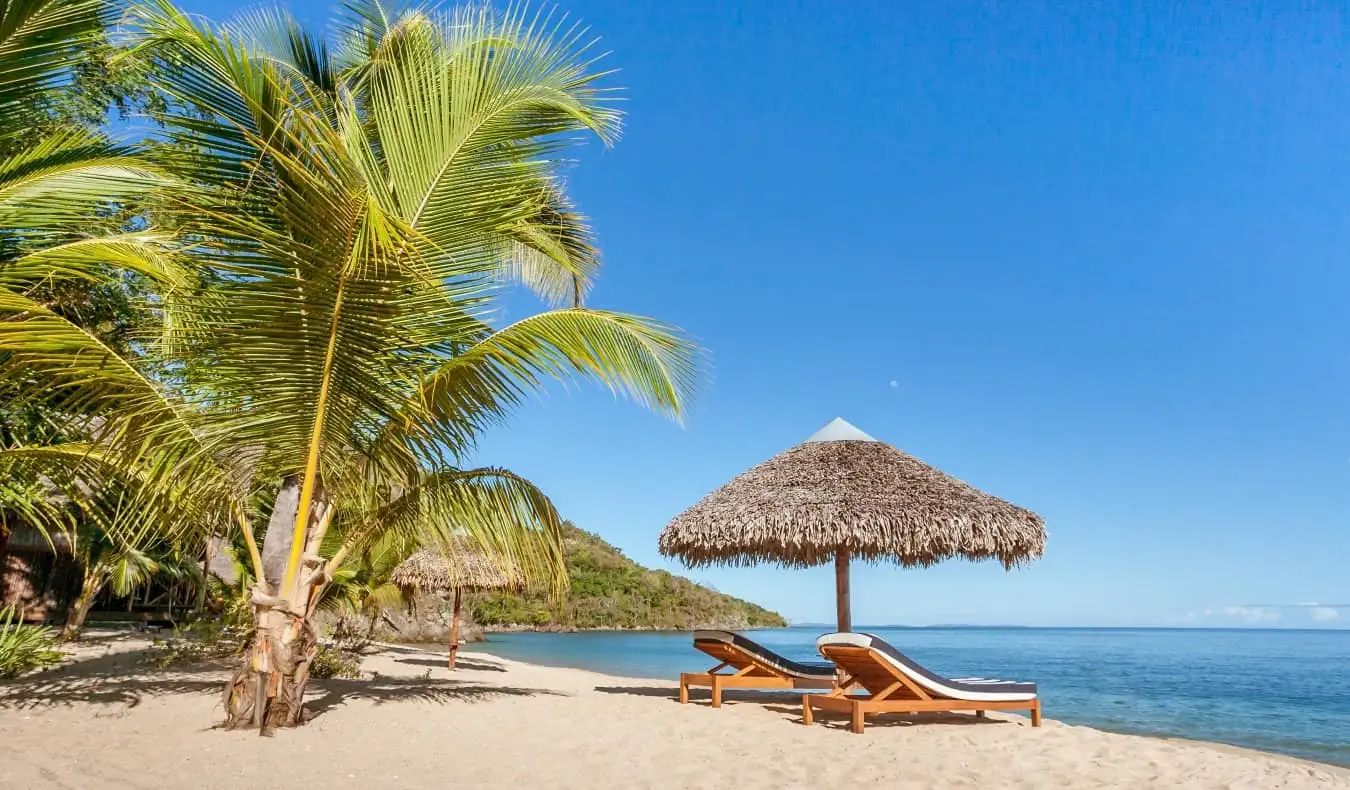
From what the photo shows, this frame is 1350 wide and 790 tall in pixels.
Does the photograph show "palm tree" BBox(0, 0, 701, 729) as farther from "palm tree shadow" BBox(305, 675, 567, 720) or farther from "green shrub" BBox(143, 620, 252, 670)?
"green shrub" BBox(143, 620, 252, 670)

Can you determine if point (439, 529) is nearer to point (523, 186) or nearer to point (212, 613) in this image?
point (523, 186)

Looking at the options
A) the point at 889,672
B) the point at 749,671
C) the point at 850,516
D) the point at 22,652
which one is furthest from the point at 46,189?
the point at 749,671

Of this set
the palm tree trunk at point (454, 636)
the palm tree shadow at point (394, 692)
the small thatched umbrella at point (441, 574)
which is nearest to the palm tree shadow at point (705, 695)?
the palm tree shadow at point (394, 692)

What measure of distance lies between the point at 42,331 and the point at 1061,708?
1455 centimetres

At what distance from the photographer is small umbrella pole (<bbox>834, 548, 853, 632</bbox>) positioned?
24.8ft

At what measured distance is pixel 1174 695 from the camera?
16.5 m

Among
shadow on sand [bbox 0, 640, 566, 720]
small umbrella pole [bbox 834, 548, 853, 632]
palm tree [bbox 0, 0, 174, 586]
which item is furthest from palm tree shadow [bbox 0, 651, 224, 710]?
small umbrella pole [bbox 834, 548, 853, 632]

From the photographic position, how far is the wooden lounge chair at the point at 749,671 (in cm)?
708

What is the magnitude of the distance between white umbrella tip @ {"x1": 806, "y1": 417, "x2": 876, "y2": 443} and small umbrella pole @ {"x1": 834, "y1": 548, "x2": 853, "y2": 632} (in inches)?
50.1

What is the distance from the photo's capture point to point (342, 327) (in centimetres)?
421

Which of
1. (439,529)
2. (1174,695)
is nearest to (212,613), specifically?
(439,529)

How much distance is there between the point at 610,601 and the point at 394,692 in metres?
42.1

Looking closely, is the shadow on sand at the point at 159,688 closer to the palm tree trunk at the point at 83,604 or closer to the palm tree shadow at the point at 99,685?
the palm tree shadow at the point at 99,685

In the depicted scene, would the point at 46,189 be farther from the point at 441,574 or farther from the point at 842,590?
the point at 441,574
